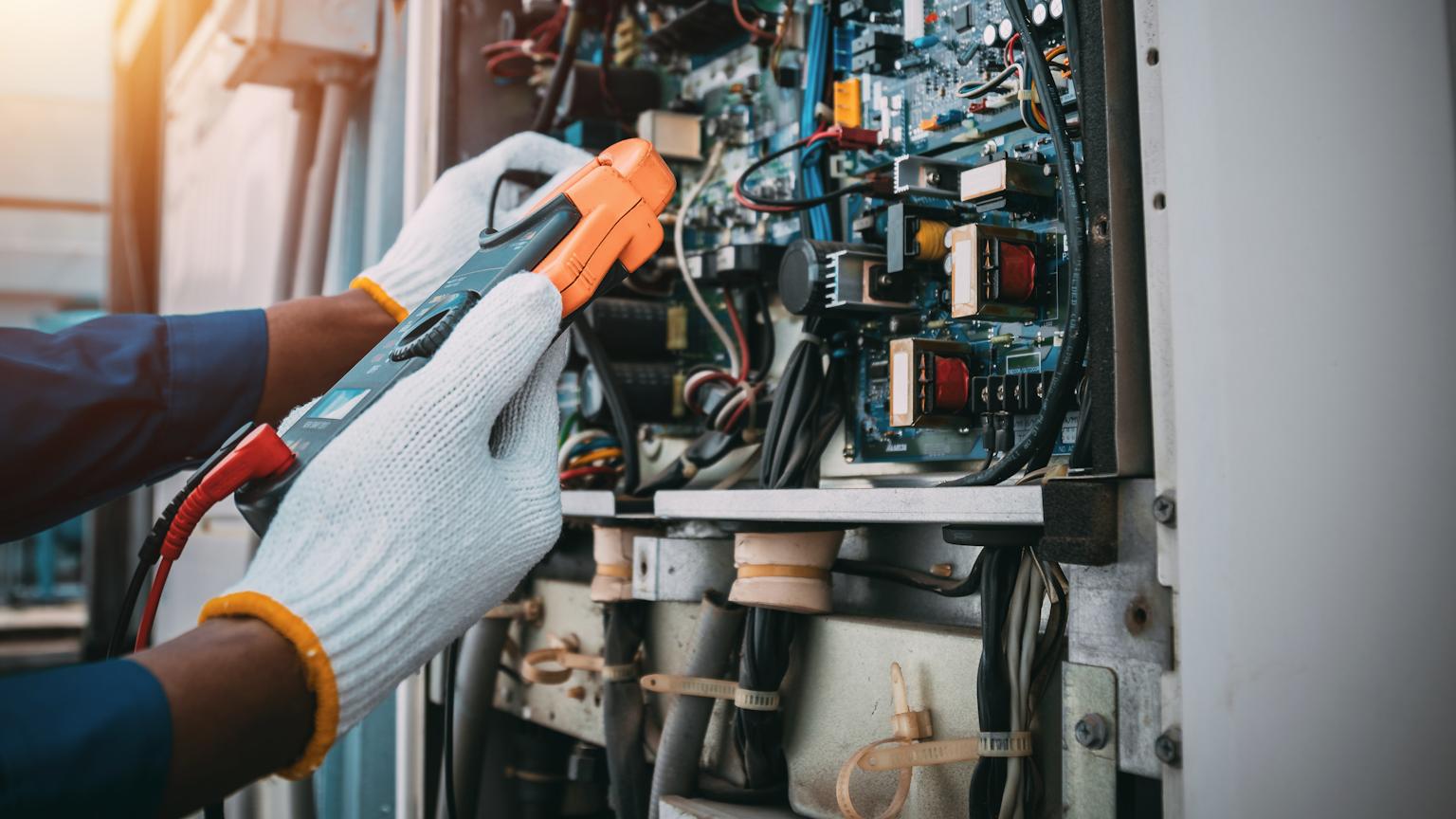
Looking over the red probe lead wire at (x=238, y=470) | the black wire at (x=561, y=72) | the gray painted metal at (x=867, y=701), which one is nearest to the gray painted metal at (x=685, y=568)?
the gray painted metal at (x=867, y=701)

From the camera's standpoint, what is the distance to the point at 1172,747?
608 mm

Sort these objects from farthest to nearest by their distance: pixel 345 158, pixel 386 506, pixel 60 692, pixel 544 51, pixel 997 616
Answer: pixel 345 158 → pixel 544 51 → pixel 997 616 → pixel 386 506 → pixel 60 692

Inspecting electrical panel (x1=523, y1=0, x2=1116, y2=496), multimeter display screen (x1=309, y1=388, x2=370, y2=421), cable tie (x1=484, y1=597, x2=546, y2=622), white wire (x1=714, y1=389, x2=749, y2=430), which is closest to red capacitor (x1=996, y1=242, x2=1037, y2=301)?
electrical panel (x1=523, y1=0, x2=1116, y2=496)

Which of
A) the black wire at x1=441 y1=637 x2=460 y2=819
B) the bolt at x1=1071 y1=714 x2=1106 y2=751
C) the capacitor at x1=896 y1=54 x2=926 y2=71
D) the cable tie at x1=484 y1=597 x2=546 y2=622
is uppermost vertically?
the capacitor at x1=896 y1=54 x2=926 y2=71

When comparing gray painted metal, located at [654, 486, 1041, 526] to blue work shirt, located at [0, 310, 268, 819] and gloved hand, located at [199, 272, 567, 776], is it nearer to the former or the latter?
gloved hand, located at [199, 272, 567, 776]

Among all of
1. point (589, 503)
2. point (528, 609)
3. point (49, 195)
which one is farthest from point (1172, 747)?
point (49, 195)

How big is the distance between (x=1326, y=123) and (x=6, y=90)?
5831 mm

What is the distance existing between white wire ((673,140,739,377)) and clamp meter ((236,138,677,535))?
0.30 m

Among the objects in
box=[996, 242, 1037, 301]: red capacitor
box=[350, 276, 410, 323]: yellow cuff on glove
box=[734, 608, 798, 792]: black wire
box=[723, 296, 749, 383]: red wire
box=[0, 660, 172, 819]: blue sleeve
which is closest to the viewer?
box=[0, 660, 172, 819]: blue sleeve

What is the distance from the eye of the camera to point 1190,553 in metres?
0.60

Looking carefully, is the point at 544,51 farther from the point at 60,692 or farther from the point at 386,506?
the point at 60,692

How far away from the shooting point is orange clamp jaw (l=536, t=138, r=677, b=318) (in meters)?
0.88

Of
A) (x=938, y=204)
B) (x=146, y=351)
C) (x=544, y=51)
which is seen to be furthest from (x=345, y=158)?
(x=938, y=204)

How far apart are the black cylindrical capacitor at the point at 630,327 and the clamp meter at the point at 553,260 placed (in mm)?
364
